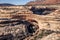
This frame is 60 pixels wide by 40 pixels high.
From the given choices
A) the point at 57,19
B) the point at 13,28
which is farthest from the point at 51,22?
the point at 13,28

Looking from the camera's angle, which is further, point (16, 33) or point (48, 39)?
point (16, 33)

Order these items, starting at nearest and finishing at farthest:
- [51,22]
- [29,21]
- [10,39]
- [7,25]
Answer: [10,39]
[7,25]
[51,22]
[29,21]

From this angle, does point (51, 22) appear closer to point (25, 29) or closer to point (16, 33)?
point (25, 29)

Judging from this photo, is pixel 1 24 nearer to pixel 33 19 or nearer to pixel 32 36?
pixel 32 36

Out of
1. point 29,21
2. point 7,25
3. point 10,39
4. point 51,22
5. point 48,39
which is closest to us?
point 48,39

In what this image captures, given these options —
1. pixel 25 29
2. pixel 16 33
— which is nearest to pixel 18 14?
pixel 25 29

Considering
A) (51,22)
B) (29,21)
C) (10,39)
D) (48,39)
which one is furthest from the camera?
(29,21)

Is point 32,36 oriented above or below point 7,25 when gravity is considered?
below

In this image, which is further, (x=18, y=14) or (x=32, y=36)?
(x=18, y=14)

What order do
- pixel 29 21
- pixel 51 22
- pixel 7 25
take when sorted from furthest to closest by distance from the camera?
pixel 29 21 → pixel 51 22 → pixel 7 25
